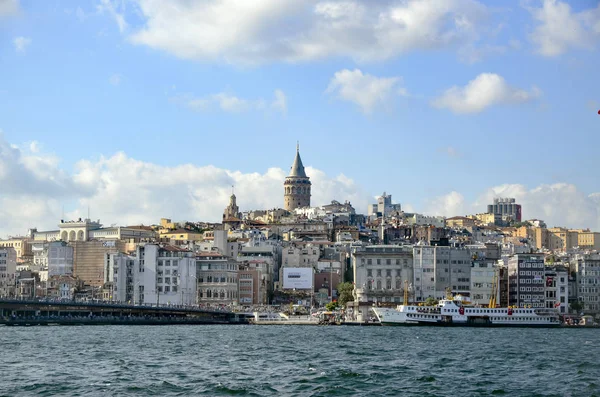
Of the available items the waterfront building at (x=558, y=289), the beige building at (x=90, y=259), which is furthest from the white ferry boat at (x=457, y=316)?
the beige building at (x=90, y=259)

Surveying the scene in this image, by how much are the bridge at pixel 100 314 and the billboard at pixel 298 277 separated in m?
21.8

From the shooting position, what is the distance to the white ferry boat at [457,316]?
391 ft

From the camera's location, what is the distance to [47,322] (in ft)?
386

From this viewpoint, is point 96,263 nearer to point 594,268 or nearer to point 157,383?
point 594,268

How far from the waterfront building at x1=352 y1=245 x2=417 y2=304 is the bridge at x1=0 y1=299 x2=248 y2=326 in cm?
A: 1488

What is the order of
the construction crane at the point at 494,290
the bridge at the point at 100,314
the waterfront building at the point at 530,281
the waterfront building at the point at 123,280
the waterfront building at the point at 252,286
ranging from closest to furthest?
the bridge at the point at 100,314
the construction crane at the point at 494,290
the waterfront building at the point at 530,281
the waterfront building at the point at 123,280
the waterfront building at the point at 252,286

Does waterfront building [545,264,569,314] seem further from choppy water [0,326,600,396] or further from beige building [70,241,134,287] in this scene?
beige building [70,241,134,287]

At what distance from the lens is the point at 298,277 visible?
15012 centimetres

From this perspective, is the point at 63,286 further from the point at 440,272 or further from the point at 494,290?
the point at 494,290

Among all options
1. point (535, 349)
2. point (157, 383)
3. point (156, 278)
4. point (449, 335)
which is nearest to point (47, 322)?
point (156, 278)

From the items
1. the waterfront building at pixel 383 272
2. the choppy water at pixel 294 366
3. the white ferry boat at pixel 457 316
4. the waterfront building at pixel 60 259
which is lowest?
the choppy water at pixel 294 366

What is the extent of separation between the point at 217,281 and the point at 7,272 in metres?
31.8

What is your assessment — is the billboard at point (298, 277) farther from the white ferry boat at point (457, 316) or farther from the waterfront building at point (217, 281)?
the white ferry boat at point (457, 316)

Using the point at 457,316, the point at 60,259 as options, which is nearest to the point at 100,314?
the point at 457,316
